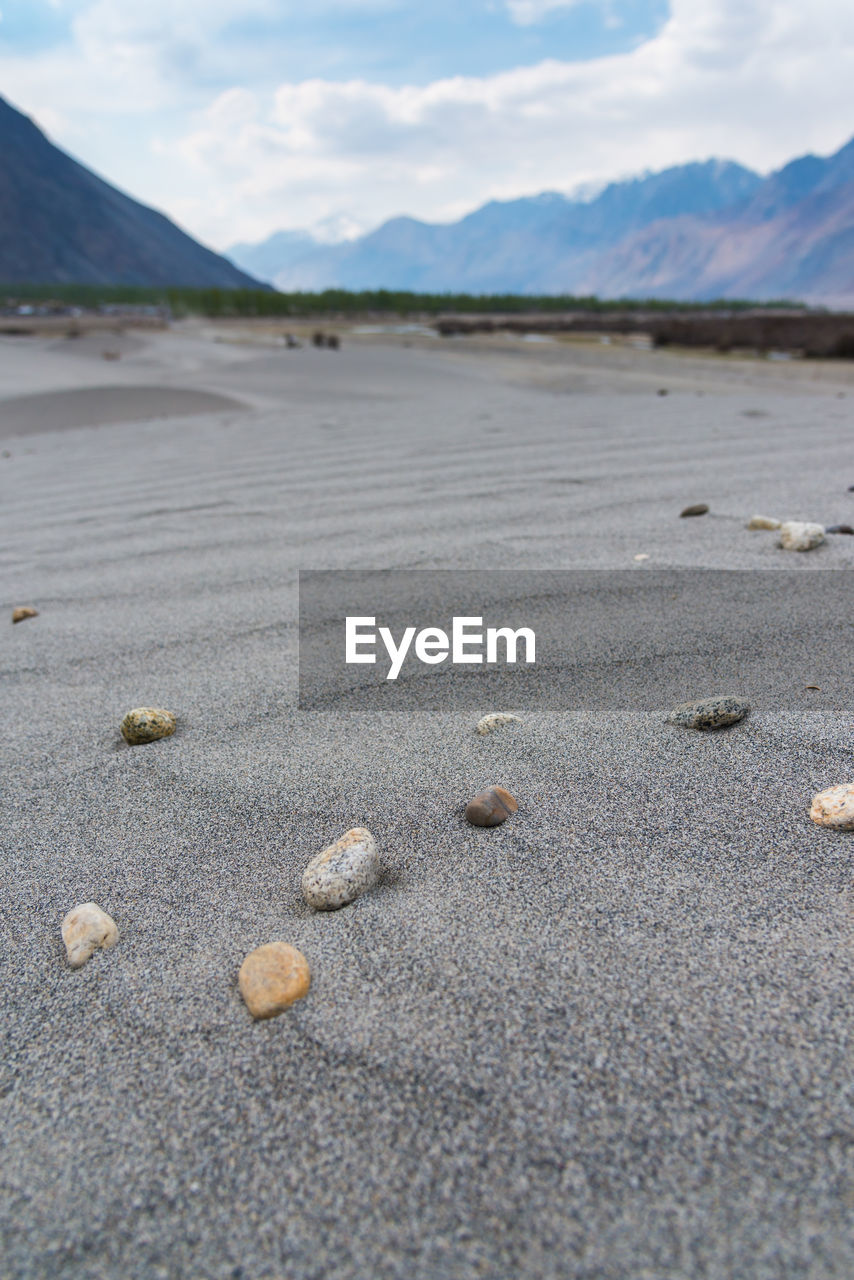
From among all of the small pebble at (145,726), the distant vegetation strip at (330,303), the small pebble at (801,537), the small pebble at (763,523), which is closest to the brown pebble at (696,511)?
the small pebble at (763,523)

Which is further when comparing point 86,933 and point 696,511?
point 696,511

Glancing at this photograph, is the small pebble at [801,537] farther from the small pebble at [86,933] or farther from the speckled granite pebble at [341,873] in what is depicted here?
the small pebble at [86,933]

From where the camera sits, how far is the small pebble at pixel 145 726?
136cm

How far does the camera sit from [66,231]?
11006 centimetres

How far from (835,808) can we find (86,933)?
91cm

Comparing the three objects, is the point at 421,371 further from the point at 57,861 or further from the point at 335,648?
the point at 57,861

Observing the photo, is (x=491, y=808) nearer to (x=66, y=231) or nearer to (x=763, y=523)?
(x=763, y=523)

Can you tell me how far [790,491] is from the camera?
8.90 feet

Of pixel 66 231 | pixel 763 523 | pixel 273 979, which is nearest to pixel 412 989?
pixel 273 979

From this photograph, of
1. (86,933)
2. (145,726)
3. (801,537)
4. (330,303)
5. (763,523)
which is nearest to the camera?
(86,933)

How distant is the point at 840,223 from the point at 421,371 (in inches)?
8558

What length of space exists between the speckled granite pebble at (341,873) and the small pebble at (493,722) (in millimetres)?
364

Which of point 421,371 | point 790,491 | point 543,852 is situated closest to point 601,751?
point 543,852

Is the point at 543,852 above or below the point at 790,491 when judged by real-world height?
below
